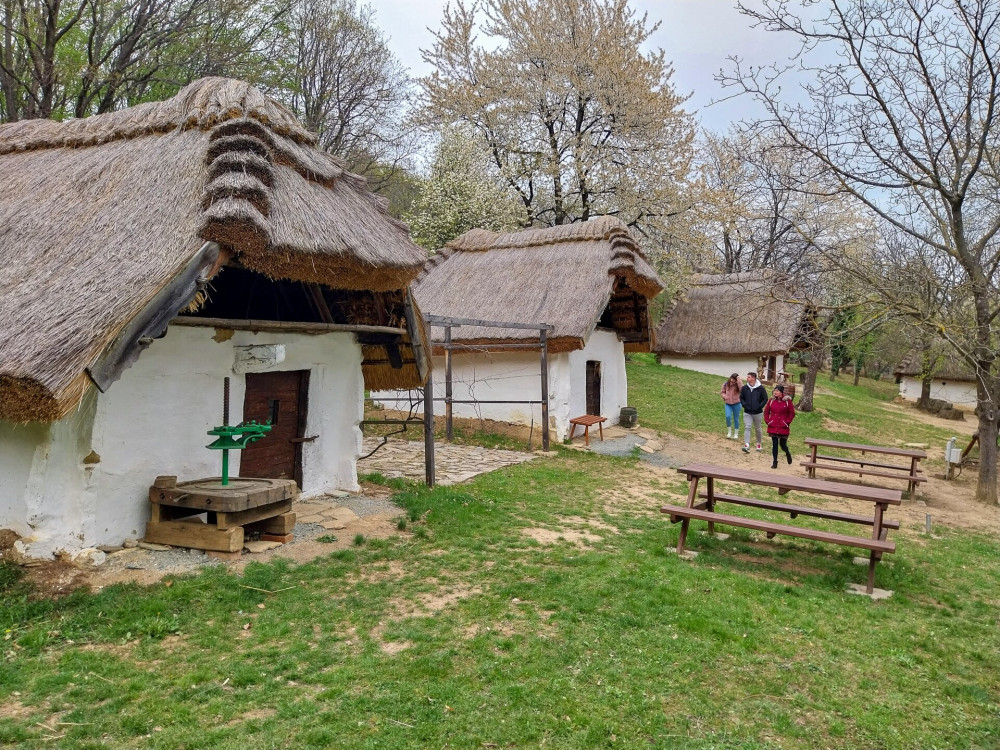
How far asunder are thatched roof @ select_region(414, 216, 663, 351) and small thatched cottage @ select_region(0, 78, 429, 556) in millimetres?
5068

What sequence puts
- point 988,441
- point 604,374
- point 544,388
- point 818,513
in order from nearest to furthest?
point 818,513 → point 988,441 → point 544,388 → point 604,374

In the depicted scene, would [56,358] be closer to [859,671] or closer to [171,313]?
[171,313]

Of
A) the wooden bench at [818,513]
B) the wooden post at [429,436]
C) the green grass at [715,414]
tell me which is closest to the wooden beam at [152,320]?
the wooden post at [429,436]

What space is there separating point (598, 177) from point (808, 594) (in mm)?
19034

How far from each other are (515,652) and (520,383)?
10071mm

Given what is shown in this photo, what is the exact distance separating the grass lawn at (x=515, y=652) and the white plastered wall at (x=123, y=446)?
57 cm

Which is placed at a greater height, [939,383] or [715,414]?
[939,383]

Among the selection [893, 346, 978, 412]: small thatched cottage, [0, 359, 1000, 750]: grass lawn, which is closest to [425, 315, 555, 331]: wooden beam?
Result: [0, 359, 1000, 750]: grass lawn

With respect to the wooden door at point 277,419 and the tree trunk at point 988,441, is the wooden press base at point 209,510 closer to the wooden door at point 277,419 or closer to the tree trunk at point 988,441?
the wooden door at point 277,419

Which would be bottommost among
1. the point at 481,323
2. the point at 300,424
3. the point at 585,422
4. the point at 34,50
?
the point at 585,422

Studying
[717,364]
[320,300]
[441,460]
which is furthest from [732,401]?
[320,300]

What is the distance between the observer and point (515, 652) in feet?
14.9

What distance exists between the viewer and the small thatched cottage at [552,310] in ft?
45.7

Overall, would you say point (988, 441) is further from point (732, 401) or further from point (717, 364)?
point (717, 364)
